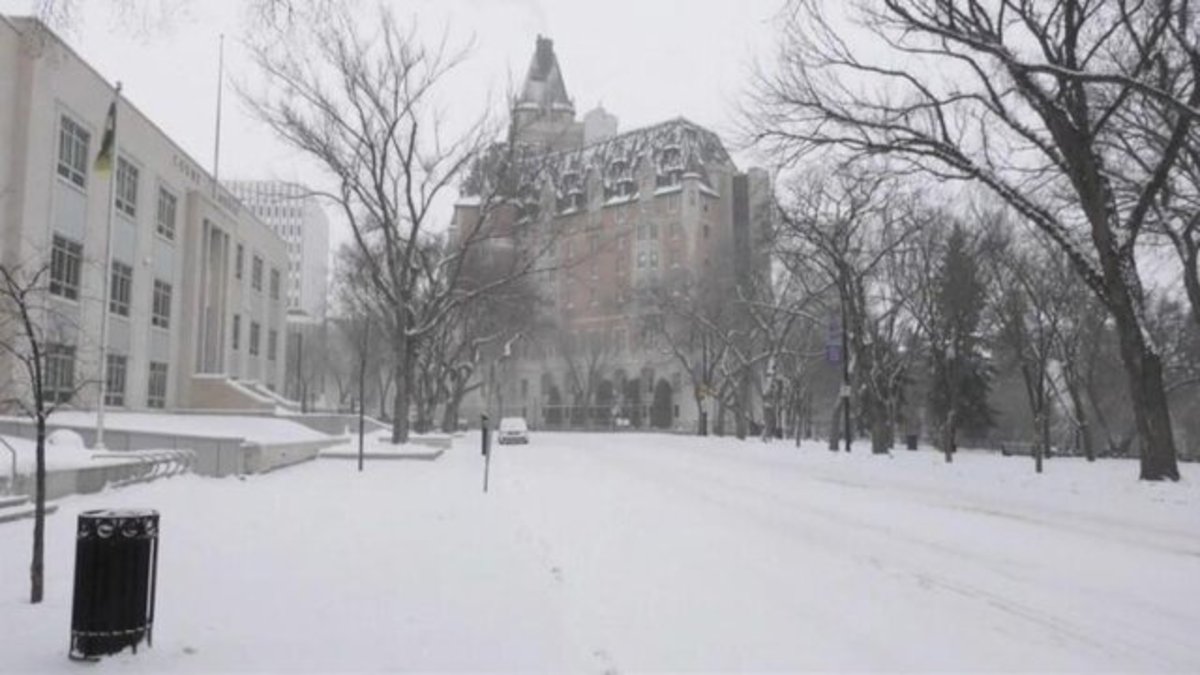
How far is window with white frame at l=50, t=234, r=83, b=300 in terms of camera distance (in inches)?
1241

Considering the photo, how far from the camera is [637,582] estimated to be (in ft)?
34.0

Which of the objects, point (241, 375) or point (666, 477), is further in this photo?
point (241, 375)

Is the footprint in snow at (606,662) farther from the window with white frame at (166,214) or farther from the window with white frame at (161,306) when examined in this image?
the window with white frame at (166,214)

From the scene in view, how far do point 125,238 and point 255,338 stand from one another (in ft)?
69.5

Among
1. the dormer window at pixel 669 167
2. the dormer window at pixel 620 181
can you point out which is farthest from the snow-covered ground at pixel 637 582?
the dormer window at pixel 620 181

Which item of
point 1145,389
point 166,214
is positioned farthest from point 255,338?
point 1145,389

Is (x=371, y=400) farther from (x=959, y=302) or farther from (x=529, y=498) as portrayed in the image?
(x=529, y=498)

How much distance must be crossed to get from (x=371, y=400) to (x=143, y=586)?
109 meters

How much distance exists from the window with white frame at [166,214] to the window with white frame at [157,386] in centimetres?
511

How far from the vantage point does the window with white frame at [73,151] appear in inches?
1261

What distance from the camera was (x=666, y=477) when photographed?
26.8 m

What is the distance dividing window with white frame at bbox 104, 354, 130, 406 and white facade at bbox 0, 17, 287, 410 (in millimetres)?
71

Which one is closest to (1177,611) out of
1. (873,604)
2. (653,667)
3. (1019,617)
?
(1019,617)

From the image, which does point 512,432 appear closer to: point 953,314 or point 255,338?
point 255,338
